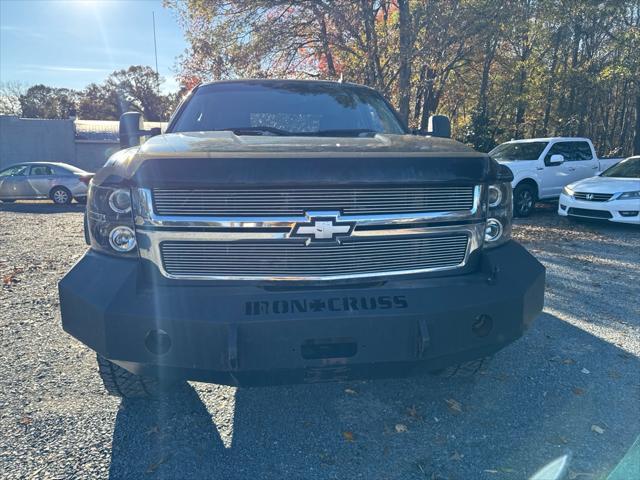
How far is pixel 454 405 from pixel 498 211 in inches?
48.1

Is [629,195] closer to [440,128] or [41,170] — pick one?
[440,128]

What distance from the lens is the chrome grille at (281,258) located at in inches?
90.4

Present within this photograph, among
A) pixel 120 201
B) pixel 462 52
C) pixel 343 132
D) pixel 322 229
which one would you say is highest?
pixel 462 52

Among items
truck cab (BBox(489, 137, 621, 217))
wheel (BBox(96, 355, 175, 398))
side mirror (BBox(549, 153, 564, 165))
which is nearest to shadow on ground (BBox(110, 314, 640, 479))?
wheel (BBox(96, 355, 175, 398))

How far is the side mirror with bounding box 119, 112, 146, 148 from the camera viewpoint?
153 inches

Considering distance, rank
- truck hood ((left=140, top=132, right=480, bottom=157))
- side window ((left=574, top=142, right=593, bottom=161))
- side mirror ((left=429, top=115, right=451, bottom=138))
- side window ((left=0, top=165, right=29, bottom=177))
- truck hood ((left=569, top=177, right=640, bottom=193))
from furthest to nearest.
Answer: side window ((left=0, top=165, right=29, bottom=177)) < side window ((left=574, top=142, right=593, bottom=161)) < truck hood ((left=569, top=177, right=640, bottom=193)) < side mirror ((left=429, top=115, right=451, bottom=138)) < truck hood ((left=140, top=132, right=480, bottom=157))

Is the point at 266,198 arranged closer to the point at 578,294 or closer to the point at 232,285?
the point at 232,285

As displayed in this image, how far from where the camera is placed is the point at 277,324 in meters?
2.18

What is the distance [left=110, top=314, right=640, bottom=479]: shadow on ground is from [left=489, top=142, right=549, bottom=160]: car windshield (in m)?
9.51

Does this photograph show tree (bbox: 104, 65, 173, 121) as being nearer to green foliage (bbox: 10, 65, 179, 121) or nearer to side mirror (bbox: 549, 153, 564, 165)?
green foliage (bbox: 10, 65, 179, 121)

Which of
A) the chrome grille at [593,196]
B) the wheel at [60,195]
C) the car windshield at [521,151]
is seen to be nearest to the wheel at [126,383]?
the chrome grille at [593,196]

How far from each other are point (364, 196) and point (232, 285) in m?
0.74

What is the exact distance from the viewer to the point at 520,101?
18.5m

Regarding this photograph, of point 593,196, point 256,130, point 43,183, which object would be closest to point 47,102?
point 43,183
